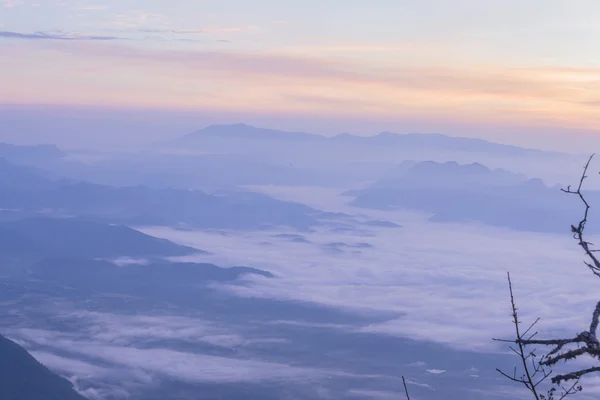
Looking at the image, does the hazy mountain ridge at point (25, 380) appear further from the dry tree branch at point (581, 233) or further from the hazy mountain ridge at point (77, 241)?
the hazy mountain ridge at point (77, 241)

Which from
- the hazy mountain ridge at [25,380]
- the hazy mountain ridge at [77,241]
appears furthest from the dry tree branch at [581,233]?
the hazy mountain ridge at [77,241]

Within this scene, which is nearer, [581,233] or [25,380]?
[581,233]

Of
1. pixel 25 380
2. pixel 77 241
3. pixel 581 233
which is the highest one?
pixel 77 241

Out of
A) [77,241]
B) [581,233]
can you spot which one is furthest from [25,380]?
[77,241]

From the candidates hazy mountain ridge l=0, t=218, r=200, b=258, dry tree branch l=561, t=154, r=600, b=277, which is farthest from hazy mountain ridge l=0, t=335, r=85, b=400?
hazy mountain ridge l=0, t=218, r=200, b=258

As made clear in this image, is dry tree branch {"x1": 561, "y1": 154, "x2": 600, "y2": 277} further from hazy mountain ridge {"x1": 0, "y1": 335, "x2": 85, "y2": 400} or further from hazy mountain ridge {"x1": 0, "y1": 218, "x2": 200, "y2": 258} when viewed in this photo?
hazy mountain ridge {"x1": 0, "y1": 218, "x2": 200, "y2": 258}

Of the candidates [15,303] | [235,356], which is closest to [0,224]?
[15,303]

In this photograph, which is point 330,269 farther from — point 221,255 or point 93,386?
point 93,386

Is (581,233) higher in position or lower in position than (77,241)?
lower

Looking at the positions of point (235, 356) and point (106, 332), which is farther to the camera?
point (106, 332)

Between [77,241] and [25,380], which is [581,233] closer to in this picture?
[25,380]

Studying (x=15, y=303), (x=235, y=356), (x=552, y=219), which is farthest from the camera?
(x=552, y=219)
